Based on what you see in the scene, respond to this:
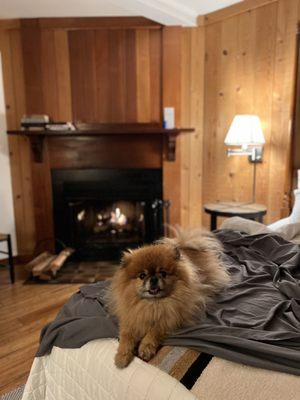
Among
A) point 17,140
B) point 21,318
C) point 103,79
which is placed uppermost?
point 103,79

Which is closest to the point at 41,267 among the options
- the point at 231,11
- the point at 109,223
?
the point at 109,223

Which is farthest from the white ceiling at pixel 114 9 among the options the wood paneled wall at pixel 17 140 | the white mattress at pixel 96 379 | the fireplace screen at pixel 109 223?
the white mattress at pixel 96 379

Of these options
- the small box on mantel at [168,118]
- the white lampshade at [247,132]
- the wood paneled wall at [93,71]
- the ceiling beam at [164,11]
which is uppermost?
the ceiling beam at [164,11]

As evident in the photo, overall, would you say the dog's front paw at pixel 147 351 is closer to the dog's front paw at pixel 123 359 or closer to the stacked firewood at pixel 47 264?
the dog's front paw at pixel 123 359

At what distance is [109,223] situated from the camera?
3.42 m

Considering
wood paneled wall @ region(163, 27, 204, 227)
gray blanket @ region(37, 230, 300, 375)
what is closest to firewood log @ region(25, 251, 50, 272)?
wood paneled wall @ region(163, 27, 204, 227)

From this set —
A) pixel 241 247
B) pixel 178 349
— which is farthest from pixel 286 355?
pixel 241 247

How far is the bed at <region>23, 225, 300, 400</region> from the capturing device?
0.77 m

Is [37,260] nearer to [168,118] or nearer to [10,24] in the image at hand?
[168,118]

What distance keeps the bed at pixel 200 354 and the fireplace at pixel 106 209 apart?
198cm

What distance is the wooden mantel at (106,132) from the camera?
3.00 m

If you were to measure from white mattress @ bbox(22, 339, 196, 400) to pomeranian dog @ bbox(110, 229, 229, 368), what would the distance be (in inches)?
1.9

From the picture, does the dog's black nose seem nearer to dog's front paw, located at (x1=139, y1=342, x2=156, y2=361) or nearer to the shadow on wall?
dog's front paw, located at (x1=139, y1=342, x2=156, y2=361)

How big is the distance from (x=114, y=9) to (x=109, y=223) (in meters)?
2.04
